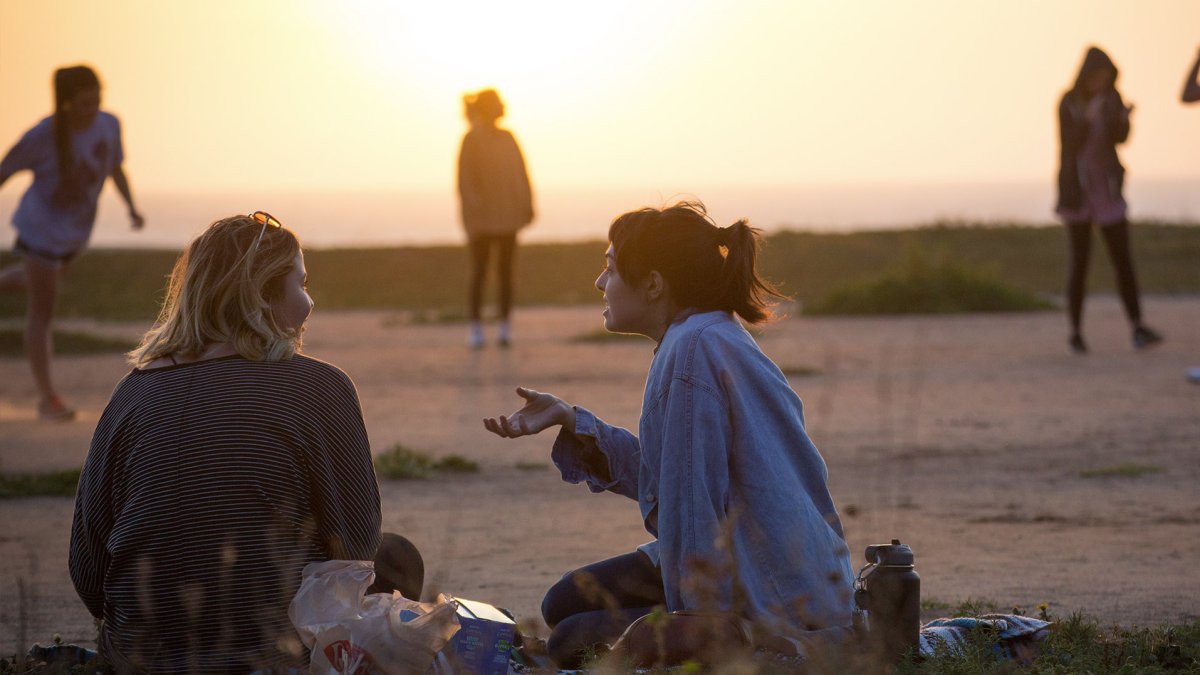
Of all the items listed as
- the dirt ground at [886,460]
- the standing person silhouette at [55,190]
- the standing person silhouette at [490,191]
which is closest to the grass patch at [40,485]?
the dirt ground at [886,460]

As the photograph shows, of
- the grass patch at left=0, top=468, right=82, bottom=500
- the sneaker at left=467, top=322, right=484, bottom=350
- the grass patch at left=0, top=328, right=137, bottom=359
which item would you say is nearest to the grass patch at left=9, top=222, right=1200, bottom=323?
the sneaker at left=467, top=322, right=484, bottom=350

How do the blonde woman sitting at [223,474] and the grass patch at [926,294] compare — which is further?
the grass patch at [926,294]

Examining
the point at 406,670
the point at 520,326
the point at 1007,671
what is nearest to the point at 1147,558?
the point at 1007,671

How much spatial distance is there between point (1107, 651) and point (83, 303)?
20.1 meters

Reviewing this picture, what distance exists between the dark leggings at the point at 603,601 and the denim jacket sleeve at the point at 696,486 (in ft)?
1.63

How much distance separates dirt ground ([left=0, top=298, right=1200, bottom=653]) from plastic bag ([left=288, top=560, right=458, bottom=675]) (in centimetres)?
38

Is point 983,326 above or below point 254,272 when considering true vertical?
below

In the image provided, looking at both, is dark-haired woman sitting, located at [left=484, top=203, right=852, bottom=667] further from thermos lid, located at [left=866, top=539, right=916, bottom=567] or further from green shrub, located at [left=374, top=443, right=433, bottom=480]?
green shrub, located at [left=374, top=443, right=433, bottom=480]

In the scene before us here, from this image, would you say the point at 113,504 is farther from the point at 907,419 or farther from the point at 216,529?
the point at 907,419

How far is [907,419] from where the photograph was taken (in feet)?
31.3

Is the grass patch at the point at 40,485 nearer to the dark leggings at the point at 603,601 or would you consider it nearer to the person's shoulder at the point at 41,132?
the person's shoulder at the point at 41,132

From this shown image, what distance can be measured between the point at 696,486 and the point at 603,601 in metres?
0.71

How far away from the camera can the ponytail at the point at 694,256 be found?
3.74 meters

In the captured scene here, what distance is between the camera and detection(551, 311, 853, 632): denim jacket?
140 inches
